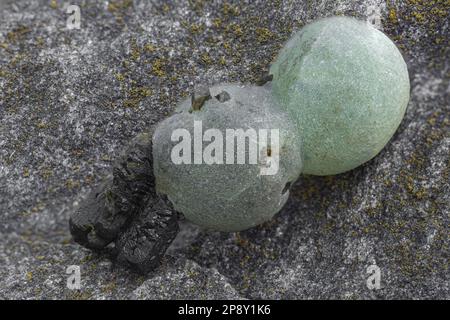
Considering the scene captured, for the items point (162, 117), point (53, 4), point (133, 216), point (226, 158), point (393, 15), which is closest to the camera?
point (226, 158)

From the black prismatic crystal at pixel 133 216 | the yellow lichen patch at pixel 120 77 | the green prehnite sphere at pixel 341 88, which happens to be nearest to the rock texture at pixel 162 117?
the yellow lichen patch at pixel 120 77

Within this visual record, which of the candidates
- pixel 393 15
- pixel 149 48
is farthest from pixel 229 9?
pixel 393 15

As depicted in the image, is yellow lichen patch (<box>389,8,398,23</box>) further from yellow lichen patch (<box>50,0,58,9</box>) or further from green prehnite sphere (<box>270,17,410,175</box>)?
yellow lichen patch (<box>50,0,58,9</box>)

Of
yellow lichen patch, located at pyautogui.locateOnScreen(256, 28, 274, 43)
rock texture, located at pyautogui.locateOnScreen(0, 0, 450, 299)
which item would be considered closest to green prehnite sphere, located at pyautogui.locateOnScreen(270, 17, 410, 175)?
rock texture, located at pyautogui.locateOnScreen(0, 0, 450, 299)

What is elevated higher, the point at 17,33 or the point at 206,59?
the point at 17,33

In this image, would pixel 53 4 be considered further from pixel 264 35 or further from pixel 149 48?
pixel 264 35

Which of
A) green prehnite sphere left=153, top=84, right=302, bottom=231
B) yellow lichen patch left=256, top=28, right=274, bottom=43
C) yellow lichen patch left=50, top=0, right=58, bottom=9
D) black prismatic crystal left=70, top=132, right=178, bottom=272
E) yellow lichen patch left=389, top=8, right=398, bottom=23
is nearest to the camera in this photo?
green prehnite sphere left=153, top=84, right=302, bottom=231

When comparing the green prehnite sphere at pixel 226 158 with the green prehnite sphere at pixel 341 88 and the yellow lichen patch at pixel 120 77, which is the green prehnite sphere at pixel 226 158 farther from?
the yellow lichen patch at pixel 120 77
